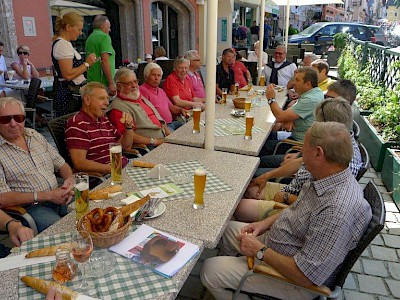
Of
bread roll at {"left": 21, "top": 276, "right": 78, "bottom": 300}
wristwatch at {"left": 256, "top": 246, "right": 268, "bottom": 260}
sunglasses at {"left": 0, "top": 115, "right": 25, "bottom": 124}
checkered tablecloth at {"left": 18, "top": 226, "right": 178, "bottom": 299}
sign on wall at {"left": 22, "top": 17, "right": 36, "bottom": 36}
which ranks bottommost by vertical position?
wristwatch at {"left": 256, "top": 246, "right": 268, "bottom": 260}

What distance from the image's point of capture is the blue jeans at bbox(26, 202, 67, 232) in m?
2.15

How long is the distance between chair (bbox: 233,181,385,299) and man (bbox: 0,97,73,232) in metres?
1.26

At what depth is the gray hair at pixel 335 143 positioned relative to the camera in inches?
63.4

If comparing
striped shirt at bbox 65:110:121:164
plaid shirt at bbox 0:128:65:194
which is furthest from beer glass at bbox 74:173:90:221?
striped shirt at bbox 65:110:121:164

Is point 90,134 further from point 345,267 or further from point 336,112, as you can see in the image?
point 345,267

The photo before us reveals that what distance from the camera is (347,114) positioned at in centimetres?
220

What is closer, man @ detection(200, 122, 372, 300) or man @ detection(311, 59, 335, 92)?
man @ detection(200, 122, 372, 300)

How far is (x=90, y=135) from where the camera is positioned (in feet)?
8.69

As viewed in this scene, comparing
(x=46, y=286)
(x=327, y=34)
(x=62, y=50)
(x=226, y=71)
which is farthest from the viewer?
(x=327, y=34)

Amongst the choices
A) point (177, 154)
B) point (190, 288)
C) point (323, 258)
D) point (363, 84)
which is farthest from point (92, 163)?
point (363, 84)

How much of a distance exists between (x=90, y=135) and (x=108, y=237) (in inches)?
54.0

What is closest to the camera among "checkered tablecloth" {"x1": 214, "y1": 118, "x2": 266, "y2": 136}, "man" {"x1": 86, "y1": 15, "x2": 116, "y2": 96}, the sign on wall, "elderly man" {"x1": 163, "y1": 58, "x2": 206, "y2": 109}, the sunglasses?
the sunglasses

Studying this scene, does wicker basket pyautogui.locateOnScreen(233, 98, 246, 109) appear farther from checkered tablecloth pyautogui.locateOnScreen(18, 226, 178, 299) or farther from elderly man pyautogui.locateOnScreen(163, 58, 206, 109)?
checkered tablecloth pyautogui.locateOnScreen(18, 226, 178, 299)

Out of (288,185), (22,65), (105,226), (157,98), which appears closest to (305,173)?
(288,185)
